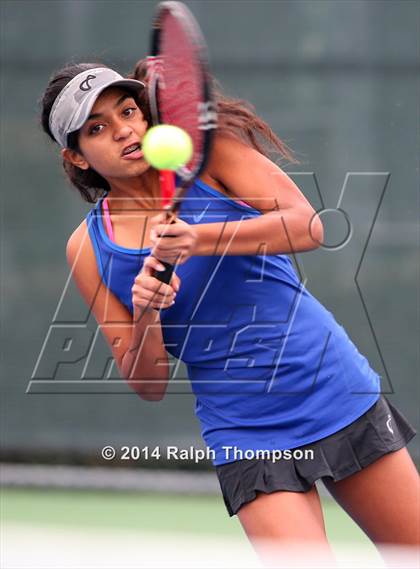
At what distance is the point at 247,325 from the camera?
2.25m

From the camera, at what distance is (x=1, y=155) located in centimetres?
432

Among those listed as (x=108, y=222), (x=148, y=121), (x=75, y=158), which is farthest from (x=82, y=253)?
(x=148, y=121)

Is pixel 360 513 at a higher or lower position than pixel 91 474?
higher

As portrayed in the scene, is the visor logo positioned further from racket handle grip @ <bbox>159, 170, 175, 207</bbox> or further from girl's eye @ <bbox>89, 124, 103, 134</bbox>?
racket handle grip @ <bbox>159, 170, 175, 207</bbox>

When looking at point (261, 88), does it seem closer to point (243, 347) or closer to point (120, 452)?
point (120, 452)

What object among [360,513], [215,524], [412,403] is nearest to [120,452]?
[215,524]

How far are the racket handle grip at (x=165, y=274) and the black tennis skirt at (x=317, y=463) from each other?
0.41 metres

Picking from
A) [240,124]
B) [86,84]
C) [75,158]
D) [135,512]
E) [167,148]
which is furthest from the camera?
[135,512]

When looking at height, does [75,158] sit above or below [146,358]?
above

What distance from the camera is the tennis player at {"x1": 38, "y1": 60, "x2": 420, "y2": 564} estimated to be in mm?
2221

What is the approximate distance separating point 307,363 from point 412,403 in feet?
6.27

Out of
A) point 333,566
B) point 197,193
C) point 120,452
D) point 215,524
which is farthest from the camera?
point 120,452

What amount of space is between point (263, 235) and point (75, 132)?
463mm

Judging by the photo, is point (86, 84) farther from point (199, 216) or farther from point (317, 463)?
point (317, 463)
